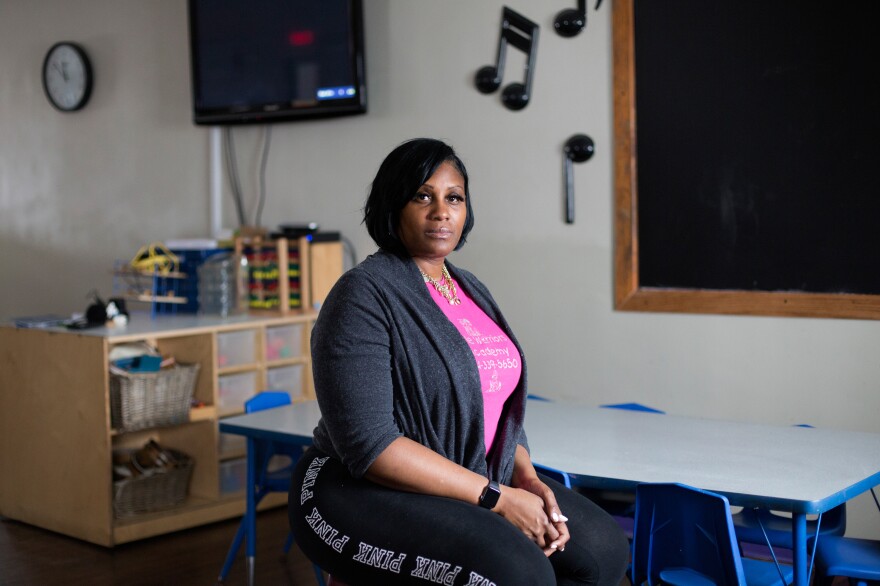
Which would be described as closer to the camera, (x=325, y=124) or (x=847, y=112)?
(x=847, y=112)

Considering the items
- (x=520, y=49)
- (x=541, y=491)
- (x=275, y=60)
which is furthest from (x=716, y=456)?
(x=275, y=60)

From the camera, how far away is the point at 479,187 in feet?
14.2

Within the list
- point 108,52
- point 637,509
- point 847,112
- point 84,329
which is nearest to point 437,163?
point 637,509

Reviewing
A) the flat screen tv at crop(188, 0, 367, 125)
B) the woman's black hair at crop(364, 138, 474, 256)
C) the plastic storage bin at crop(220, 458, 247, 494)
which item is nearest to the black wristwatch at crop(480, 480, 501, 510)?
the woman's black hair at crop(364, 138, 474, 256)

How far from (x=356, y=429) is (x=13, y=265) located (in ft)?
17.3

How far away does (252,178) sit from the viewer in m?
5.16

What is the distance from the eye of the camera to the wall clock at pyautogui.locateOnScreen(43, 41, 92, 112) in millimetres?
5840

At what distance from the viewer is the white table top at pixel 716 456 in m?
2.18

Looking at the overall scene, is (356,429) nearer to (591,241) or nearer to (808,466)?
(808,466)

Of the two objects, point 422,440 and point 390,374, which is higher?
point 390,374

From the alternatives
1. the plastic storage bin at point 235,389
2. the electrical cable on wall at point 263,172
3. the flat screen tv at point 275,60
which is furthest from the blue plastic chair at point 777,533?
the electrical cable on wall at point 263,172

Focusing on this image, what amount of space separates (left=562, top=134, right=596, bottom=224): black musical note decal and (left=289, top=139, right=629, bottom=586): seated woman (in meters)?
1.82

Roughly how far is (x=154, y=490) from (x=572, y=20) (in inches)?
96.7

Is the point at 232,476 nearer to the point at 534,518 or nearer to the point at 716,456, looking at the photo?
the point at 716,456
